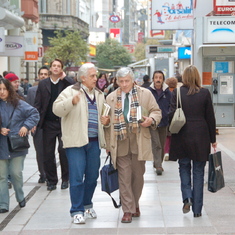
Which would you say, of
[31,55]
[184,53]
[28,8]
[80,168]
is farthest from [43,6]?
[80,168]

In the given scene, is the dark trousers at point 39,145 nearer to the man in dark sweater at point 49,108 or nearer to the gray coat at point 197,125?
the man in dark sweater at point 49,108

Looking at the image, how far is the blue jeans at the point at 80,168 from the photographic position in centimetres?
776

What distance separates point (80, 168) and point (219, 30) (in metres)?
12.0

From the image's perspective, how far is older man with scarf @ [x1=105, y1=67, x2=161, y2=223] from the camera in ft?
25.3

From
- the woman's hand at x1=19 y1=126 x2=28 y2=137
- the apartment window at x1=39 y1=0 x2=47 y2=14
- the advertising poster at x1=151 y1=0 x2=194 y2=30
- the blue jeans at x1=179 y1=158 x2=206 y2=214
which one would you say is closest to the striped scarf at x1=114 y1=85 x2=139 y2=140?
the blue jeans at x1=179 y1=158 x2=206 y2=214

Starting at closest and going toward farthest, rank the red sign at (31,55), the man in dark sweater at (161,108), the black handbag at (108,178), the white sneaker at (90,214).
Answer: the black handbag at (108,178)
the white sneaker at (90,214)
the man in dark sweater at (161,108)
the red sign at (31,55)

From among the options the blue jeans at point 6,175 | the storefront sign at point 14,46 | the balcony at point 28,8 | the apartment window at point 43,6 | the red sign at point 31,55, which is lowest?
the blue jeans at point 6,175

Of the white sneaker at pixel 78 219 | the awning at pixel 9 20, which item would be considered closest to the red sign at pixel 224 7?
the awning at pixel 9 20

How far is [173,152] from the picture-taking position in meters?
8.09

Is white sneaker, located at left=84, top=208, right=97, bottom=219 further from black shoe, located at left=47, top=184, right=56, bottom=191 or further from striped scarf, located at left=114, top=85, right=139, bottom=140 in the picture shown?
black shoe, located at left=47, top=184, right=56, bottom=191

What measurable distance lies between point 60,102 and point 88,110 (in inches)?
13.0

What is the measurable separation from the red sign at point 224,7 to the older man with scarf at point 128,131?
12367mm

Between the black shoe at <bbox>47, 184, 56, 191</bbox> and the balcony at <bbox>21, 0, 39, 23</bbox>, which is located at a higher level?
the balcony at <bbox>21, 0, 39, 23</bbox>

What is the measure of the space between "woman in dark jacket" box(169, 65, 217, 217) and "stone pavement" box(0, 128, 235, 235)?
1.05 feet
